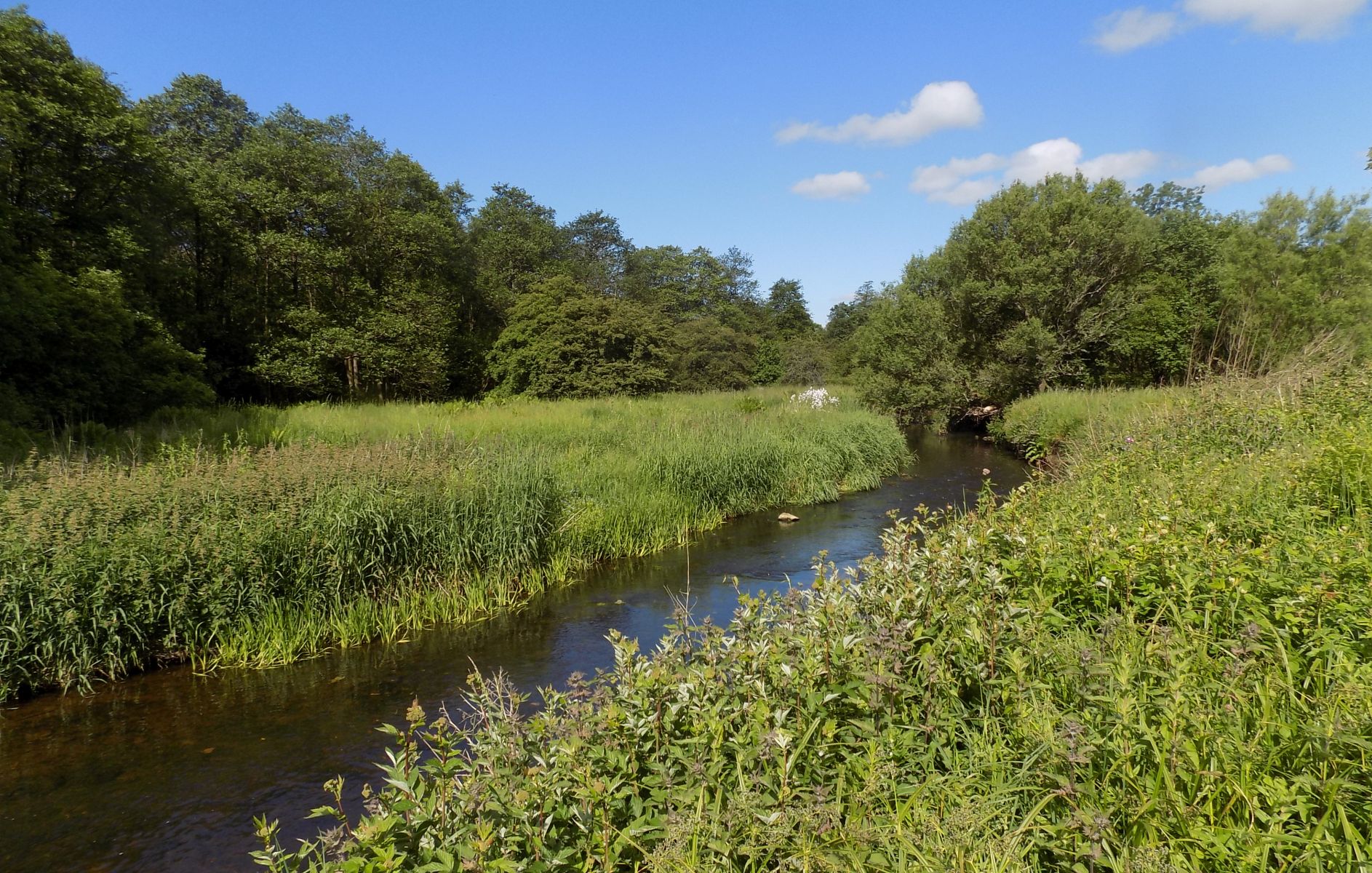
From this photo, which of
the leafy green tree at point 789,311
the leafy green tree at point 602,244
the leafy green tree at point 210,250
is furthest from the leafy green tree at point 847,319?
the leafy green tree at point 210,250

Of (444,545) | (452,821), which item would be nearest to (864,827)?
(452,821)

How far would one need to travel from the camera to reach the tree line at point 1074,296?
81.7 feet

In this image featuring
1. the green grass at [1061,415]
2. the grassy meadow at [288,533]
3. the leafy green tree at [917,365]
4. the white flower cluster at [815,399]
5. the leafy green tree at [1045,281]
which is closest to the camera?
the grassy meadow at [288,533]

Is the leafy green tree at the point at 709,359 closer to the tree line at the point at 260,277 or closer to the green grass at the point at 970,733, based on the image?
the tree line at the point at 260,277

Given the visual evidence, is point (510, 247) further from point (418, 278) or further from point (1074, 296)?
point (1074, 296)

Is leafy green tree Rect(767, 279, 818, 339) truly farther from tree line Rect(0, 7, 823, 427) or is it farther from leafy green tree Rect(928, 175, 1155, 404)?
leafy green tree Rect(928, 175, 1155, 404)

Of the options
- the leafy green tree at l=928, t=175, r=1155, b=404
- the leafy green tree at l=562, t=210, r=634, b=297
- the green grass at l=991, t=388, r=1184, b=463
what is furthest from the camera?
the leafy green tree at l=562, t=210, r=634, b=297

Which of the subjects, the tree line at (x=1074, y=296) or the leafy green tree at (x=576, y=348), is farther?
the leafy green tree at (x=576, y=348)

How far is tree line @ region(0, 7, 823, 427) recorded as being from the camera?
14.2 meters

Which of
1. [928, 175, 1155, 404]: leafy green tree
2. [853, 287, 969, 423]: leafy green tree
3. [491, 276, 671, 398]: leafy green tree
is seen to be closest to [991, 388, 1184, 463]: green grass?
[928, 175, 1155, 404]: leafy green tree

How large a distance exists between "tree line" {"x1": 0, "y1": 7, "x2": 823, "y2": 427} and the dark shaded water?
7478 mm

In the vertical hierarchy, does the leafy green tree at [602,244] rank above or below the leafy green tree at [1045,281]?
above

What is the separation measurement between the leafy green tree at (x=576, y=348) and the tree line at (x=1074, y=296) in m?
10.0

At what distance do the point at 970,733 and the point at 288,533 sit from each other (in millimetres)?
6654
